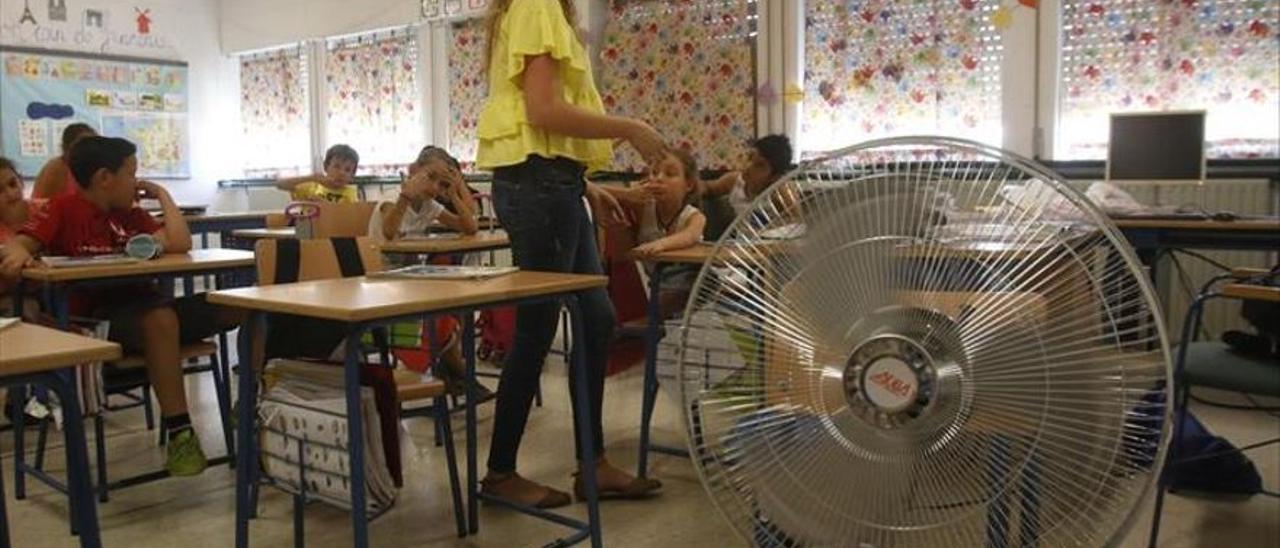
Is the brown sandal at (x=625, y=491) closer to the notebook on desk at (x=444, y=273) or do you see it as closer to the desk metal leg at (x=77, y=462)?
the notebook on desk at (x=444, y=273)

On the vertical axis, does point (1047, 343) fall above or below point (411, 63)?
below

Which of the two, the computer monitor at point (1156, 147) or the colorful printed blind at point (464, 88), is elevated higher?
the colorful printed blind at point (464, 88)

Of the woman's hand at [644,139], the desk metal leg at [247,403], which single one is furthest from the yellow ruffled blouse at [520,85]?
the desk metal leg at [247,403]

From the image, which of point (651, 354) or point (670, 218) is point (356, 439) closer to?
point (651, 354)

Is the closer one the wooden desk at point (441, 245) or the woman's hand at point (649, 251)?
the woman's hand at point (649, 251)

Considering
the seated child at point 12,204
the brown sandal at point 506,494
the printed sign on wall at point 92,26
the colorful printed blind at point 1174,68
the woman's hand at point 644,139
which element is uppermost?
the printed sign on wall at point 92,26

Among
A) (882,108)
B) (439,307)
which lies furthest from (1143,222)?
(439,307)

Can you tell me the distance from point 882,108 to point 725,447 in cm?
388

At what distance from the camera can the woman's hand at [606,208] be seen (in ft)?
8.21

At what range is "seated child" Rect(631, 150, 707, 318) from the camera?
261cm

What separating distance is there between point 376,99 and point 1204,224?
5025mm

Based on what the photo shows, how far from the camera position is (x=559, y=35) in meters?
1.92

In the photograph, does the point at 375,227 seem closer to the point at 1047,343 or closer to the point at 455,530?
the point at 455,530

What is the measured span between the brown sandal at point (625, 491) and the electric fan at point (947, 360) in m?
1.31
